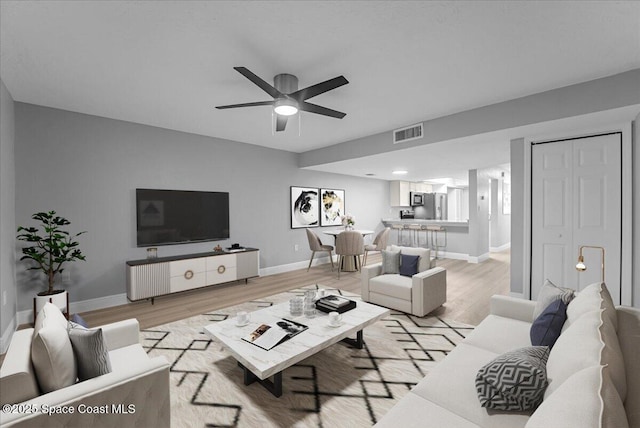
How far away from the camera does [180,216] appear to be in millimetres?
4551

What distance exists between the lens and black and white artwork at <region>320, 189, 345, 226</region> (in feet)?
A: 22.6

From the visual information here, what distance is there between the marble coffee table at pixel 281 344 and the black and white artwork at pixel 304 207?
3.58 metres

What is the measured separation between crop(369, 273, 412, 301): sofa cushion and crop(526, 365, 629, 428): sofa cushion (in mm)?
2645

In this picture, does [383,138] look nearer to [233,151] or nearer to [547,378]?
[233,151]

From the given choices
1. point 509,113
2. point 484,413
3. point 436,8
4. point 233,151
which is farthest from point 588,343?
point 233,151

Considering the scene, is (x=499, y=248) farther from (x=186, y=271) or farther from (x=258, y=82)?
(x=258, y=82)

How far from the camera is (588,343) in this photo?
1.07 m

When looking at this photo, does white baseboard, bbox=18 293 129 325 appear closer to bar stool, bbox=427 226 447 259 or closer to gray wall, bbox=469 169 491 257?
bar stool, bbox=427 226 447 259

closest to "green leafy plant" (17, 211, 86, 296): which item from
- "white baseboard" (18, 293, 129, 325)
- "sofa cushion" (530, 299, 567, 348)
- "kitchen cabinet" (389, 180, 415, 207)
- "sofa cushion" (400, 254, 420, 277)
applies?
"white baseboard" (18, 293, 129, 325)

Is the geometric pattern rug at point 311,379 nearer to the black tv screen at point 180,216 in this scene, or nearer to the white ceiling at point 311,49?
the black tv screen at point 180,216

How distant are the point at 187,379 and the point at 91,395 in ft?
3.62

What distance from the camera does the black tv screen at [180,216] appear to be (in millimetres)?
4219

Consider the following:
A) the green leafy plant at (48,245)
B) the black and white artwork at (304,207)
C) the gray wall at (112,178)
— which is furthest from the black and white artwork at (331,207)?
the green leafy plant at (48,245)

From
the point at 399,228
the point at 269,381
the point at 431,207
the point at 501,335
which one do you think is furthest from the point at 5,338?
the point at 431,207
